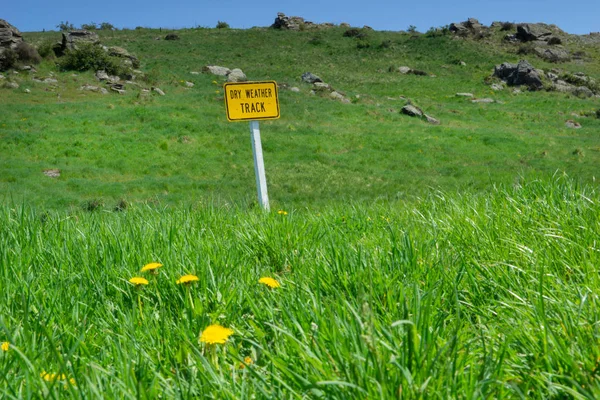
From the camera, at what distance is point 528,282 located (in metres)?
2.26

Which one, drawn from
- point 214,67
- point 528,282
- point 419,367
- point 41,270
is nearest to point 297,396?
point 419,367

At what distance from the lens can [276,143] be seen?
71.5ft

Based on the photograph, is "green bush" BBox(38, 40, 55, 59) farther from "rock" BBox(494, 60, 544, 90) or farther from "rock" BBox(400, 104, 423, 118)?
"rock" BBox(494, 60, 544, 90)

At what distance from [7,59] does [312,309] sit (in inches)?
1333

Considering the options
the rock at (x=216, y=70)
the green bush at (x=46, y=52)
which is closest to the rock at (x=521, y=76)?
the rock at (x=216, y=70)

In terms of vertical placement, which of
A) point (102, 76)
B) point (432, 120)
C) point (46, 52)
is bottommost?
point (432, 120)

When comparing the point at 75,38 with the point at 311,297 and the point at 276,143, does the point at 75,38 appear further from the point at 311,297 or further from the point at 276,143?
the point at 311,297

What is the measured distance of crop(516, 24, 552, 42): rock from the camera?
63.2 meters

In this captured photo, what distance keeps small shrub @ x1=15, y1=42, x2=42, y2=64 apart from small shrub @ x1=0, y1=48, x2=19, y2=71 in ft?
1.58

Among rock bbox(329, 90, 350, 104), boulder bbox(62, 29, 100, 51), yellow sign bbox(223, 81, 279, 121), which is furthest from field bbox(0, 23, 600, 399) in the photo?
boulder bbox(62, 29, 100, 51)

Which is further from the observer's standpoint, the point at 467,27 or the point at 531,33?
the point at 467,27

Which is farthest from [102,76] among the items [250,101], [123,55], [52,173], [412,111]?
[250,101]

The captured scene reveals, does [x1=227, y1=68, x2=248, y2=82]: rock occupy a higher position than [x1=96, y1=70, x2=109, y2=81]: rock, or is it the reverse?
[x1=227, y1=68, x2=248, y2=82]: rock

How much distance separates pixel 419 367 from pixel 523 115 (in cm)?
3508
